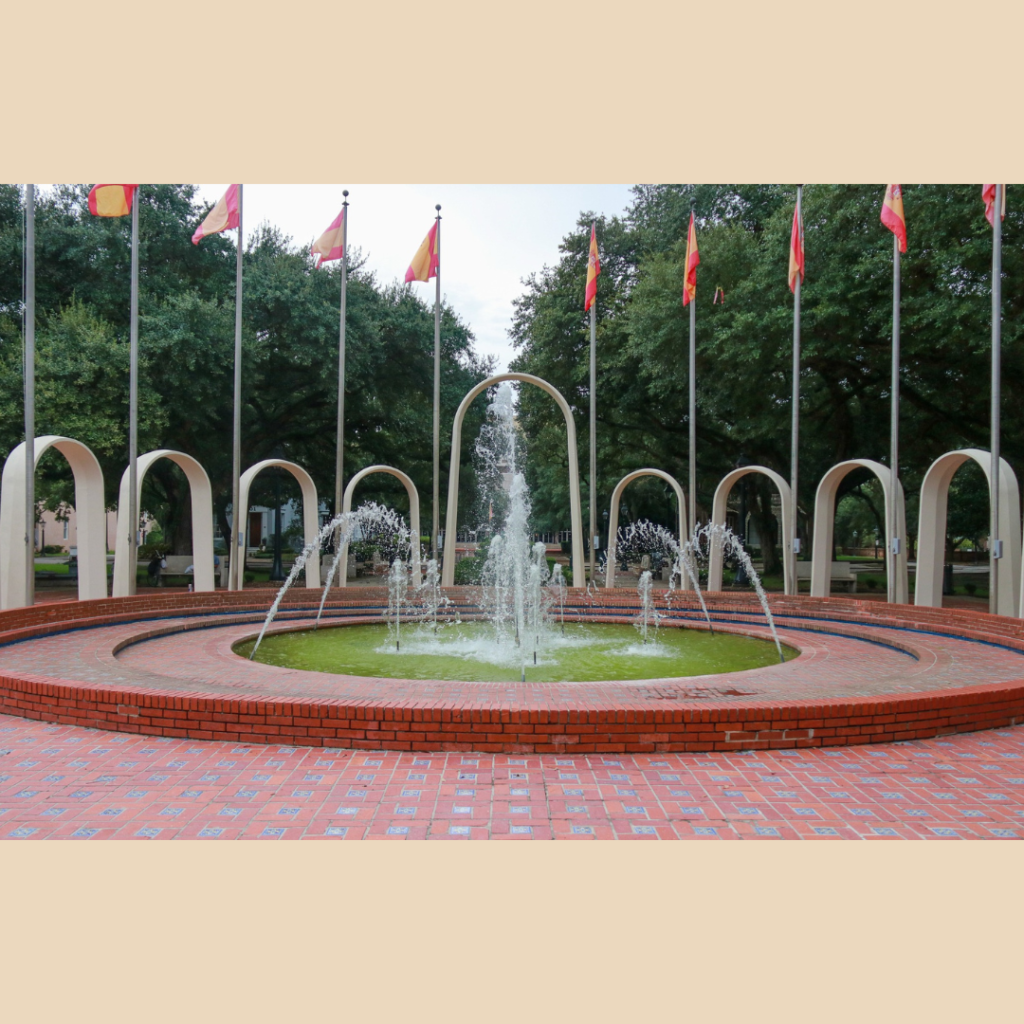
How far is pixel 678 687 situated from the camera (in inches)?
246

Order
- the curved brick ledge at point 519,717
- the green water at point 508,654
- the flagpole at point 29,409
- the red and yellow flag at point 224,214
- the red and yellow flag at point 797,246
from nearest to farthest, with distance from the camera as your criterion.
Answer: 1. the curved brick ledge at point 519,717
2. the green water at point 508,654
3. the flagpole at point 29,409
4. the red and yellow flag at point 224,214
5. the red and yellow flag at point 797,246

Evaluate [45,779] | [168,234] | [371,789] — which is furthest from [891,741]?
[168,234]

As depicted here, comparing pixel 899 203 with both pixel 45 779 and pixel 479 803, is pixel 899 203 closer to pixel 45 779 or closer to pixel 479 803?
pixel 479 803

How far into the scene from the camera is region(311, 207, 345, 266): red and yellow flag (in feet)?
48.9

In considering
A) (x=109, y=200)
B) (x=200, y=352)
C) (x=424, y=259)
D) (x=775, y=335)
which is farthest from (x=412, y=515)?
(x=775, y=335)

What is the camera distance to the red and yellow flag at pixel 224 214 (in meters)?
13.5

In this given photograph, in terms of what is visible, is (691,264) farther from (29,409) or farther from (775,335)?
(29,409)

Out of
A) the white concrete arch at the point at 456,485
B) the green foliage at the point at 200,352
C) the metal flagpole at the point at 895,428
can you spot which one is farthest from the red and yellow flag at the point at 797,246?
the green foliage at the point at 200,352

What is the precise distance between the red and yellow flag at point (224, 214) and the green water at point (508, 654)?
7.71 meters

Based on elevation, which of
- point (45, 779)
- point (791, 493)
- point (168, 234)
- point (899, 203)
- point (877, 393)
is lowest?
point (45, 779)

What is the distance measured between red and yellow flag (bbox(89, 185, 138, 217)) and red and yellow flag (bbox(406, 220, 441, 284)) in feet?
18.7

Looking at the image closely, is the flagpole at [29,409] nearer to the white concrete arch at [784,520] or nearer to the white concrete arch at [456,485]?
the white concrete arch at [456,485]

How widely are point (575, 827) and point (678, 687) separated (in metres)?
2.81

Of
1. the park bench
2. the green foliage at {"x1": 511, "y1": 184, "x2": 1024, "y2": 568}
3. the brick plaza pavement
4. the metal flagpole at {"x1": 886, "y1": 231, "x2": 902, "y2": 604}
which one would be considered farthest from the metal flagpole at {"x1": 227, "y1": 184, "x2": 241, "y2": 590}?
the park bench
